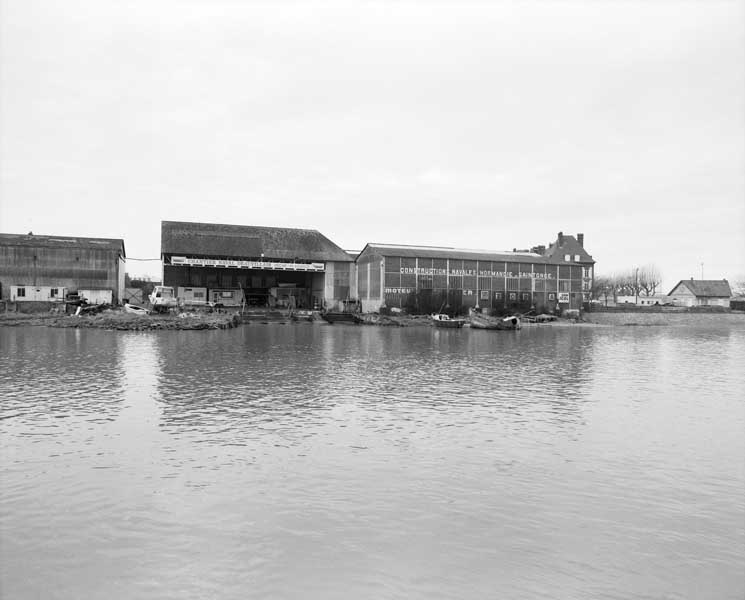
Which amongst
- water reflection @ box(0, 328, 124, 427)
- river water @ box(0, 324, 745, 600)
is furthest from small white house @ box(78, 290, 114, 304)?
river water @ box(0, 324, 745, 600)

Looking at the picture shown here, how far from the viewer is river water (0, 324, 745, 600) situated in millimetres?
6359

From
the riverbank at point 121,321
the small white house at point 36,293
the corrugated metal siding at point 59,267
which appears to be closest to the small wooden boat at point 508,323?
the riverbank at point 121,321

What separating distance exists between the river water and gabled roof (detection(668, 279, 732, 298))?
100731 mm

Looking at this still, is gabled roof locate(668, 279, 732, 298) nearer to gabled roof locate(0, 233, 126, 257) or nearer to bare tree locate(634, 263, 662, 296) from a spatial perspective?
bare tree locate(634, 263, 662, 296)

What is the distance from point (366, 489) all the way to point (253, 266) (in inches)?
2142

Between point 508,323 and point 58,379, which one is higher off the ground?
point 508,323

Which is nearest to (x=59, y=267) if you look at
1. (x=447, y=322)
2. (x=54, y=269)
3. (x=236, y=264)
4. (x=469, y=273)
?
(x=54, y=269)

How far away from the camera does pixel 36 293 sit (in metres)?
55.9

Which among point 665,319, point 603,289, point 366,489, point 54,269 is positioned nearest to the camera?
point 366,489

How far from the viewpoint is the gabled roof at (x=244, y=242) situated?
62812 millimetres

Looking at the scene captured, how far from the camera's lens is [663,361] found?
28391 millimetres

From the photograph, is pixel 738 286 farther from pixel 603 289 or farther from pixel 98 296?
pixel 98 296

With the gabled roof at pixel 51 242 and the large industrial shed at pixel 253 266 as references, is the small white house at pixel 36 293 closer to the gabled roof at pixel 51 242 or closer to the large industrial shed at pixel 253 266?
the gabled roof at pixel 51 242

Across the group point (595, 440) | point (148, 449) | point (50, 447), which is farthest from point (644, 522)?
point (50, 447)
